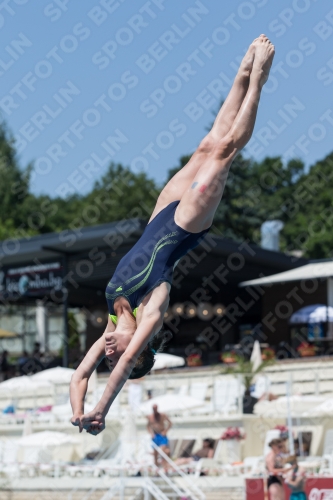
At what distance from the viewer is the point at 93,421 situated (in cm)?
507

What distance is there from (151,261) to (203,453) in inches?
377

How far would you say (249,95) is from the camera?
5875mm

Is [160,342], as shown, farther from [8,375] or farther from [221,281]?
[221,281]

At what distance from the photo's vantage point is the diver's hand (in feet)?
16.6

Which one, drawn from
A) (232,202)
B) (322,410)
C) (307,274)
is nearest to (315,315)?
(307,274)

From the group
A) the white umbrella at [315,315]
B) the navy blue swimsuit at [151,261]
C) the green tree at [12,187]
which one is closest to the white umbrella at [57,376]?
the white umbrella at [315,315]

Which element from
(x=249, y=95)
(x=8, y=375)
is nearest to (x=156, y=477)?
(x=249, y=95)

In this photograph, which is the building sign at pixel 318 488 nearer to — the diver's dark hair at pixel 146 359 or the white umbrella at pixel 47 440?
the white umbrella at pixel 47 440

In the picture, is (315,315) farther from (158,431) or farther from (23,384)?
(158,431)

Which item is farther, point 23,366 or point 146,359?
point 23,366

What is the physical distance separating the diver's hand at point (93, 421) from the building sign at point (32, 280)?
18.6 meters

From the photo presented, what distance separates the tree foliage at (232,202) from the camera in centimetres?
4147

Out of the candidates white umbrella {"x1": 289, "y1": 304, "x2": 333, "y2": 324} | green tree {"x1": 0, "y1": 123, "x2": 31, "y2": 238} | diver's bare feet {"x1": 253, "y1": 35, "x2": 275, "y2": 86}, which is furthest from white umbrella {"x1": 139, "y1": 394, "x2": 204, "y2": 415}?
green tree {"x1": 0, "y1": 123, "x2": 31, "y2": 238}

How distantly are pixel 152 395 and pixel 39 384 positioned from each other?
2.99m
